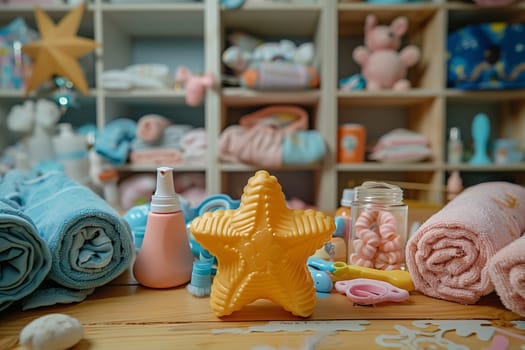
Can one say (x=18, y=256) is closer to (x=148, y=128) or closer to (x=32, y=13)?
(x=148, y=128)

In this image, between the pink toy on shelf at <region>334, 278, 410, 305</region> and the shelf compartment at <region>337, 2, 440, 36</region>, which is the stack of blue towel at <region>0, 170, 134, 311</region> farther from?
the shelf compartment at <region>337, 2, 440, 36</region>

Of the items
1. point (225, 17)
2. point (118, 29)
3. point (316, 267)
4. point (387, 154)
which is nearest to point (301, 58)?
point (225, 17)

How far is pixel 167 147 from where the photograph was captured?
5.19 ft

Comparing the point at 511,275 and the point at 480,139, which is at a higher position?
the point at 480,139

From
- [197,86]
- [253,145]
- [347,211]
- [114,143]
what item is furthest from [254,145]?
[347,211]

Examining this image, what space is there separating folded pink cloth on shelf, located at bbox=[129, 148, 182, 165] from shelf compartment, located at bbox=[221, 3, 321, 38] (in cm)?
62

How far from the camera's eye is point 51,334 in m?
0.36

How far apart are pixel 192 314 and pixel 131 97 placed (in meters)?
1.30

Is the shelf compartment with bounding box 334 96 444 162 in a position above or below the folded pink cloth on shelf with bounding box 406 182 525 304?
above

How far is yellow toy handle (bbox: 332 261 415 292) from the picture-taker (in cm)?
51

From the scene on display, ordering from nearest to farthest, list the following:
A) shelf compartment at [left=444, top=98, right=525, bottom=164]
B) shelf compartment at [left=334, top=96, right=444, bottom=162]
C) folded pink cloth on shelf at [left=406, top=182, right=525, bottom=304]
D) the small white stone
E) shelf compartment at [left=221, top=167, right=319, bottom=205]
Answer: the small white stone → folded pink cloth on shelf at [left=406, top=182, right=525, bottom=304] → shelf compartment at [left=334, top=96, right=444, bottom=162] → shelf compartment at [left=444, top=98, right=525, bottom=164] → shelf compartment at [left=221, top=167, right=319, bottom=205]

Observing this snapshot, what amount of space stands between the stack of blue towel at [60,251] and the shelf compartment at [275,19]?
3.95 feet

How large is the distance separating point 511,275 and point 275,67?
1.21m

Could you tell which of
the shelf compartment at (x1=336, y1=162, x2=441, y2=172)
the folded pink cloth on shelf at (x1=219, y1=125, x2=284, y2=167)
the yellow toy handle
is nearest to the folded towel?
the yellow toy handle
